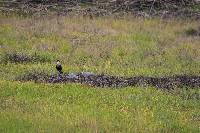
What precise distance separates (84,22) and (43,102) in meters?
21.0

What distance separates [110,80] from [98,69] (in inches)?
111

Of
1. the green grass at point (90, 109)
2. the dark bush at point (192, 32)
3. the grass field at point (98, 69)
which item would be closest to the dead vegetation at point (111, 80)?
the grass field at point (98, 69)

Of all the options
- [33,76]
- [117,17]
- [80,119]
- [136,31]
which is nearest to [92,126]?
[80,119]

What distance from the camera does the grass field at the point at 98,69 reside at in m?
19.4

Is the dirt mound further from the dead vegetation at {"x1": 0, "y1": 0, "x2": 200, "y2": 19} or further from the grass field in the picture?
the dead vegetation at {"x1": 0, "y1": 0, "x2": 200, "y2": 19}

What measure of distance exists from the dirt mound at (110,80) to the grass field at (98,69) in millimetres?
893

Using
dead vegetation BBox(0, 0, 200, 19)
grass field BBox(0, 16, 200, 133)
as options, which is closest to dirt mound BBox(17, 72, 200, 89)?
Result: grass field BBox(0, 16, 200, 133)

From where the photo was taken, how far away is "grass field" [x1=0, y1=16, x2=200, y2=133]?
1936 centimetres

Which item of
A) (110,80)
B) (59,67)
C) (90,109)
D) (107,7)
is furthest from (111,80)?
(107,7)

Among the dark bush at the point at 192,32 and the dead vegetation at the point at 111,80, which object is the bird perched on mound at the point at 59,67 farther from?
the dark bush at the point at 192,32

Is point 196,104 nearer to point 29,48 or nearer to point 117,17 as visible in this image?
point 29,48

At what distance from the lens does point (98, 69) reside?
95.2 feet

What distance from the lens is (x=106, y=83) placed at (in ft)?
84.6

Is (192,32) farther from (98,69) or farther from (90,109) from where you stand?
(90,109)
